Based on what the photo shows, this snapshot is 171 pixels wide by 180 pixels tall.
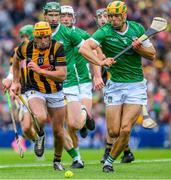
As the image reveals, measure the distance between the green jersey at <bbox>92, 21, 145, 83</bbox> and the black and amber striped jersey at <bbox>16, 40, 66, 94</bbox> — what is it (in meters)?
0.72

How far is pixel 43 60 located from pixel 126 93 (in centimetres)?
133

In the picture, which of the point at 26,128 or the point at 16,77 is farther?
the point at 26,128

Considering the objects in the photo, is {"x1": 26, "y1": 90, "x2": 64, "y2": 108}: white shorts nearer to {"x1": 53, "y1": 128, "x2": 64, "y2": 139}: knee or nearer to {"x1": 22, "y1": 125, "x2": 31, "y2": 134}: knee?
{"x1": 53, "y1": 128, "x2": 64, "y2": 139}: knee

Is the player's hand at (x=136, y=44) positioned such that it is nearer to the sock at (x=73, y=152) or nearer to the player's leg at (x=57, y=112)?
the player's leg at (x=57, y=112)

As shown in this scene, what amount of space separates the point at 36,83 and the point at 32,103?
31 cm

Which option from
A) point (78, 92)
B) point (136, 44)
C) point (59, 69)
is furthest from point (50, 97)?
point (78, 92)

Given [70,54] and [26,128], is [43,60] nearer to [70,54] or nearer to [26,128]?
[70,54]

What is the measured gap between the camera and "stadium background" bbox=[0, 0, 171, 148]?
2378 centimetres

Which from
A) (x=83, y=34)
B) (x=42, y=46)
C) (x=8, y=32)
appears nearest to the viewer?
(x=42, y=46)

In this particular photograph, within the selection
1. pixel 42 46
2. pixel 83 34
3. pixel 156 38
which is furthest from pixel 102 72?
pixel 156 38

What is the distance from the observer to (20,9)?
28219 mm

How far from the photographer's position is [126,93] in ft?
43.2

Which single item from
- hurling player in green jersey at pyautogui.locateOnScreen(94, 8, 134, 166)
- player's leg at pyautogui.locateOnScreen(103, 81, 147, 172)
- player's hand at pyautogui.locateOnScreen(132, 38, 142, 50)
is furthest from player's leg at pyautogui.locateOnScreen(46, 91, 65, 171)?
hurling player in green jersey at pyautogui.locateOnScreen(94, 8, 134, 166)

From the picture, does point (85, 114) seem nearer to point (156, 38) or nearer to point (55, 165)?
point (55, 165)
